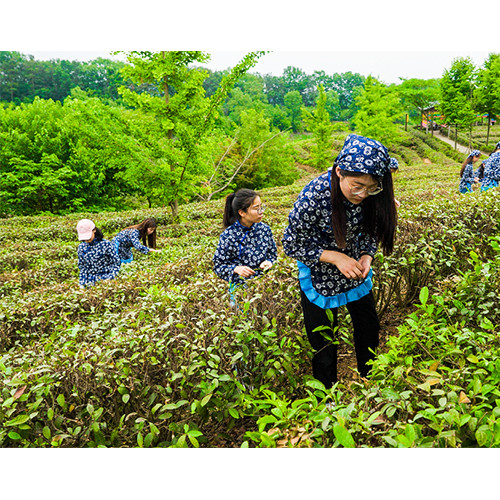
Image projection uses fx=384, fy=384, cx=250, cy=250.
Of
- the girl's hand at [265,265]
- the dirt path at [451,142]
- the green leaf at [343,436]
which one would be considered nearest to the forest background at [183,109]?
the dirt path at [451,142]

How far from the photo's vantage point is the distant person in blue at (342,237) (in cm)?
152

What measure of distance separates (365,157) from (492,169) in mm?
5341

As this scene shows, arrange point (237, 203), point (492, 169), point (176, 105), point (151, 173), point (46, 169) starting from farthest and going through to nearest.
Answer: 1. point (46, 169)
2. point (151, 173)
3. point (176, 105)
4. point (492, 169)
5. point (237, 203)

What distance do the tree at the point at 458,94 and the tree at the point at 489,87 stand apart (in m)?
0.13

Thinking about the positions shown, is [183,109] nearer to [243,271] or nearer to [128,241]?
[128,241]

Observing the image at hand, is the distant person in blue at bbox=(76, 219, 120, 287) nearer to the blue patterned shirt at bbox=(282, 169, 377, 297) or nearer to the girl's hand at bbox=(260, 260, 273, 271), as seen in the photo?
the girl's hand at bbox=(260, 260, 273, 271)

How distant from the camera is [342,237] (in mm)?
1657

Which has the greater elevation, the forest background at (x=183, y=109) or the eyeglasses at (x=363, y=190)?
the forest background at (x=183, y=109)

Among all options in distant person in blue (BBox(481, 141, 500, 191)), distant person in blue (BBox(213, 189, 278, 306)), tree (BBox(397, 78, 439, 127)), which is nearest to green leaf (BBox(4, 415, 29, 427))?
distant person in blue (BBox(213, 189, 278, 306))

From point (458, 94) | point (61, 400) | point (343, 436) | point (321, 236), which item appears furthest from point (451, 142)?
point (61, 400)

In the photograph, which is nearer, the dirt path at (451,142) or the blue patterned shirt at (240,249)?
the blue patterned shirt at (240,249)

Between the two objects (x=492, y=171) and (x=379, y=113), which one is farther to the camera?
(x=379, y=113)

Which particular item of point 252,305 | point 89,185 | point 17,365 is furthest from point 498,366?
point 89,185

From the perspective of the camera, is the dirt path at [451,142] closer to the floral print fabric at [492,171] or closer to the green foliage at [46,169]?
the floral print fabric at [492,171]
